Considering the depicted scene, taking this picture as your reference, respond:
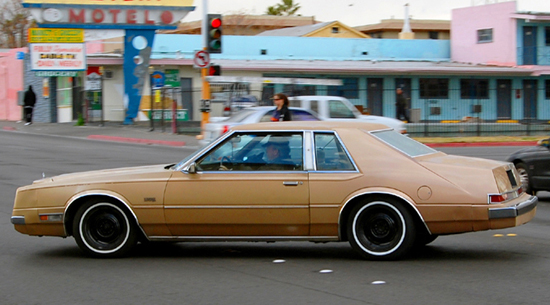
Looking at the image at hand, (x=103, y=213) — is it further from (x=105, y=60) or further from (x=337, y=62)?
(x=337, y=62)

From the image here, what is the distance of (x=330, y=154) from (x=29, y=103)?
30.6m

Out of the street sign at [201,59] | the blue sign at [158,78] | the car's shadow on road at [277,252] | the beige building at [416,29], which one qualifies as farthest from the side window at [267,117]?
the beige building at [416,29]

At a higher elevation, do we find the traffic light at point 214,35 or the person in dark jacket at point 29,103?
the traffic light at point 214,35

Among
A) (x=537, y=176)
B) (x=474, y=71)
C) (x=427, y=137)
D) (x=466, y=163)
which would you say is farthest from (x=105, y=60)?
(x=466, y=163)

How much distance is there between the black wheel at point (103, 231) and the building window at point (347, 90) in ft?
79.4

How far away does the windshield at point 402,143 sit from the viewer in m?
6.92

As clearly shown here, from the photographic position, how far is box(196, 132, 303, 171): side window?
6.86 metres

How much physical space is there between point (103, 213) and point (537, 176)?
7006 mm

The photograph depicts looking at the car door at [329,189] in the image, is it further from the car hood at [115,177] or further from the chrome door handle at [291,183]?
the car hood at [115,177]

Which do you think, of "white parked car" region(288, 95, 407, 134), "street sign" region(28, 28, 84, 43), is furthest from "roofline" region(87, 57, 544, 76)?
"white parked car" region(288, 95, 407, 134)

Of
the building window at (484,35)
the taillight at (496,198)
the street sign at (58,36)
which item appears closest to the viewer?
the taillight at (496,198)

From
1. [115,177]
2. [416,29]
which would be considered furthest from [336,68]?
[115,177]

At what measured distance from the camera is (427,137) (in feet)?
90.5

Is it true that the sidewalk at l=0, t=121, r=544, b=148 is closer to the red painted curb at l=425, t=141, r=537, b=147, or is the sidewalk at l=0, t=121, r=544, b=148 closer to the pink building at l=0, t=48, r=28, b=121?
the red painted curb at l=425, t=141, r=537, b=147
